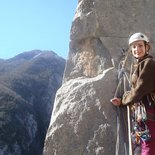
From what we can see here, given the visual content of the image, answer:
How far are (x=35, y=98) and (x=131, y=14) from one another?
95.8 meters

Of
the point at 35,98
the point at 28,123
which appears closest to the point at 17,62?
the point at 35,98

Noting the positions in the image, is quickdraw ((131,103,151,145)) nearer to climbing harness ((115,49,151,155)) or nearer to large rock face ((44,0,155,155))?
climbing harness ((115,49,151,155))

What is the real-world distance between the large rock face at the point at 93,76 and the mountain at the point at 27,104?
6945 centimetres

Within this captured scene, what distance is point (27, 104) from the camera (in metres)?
90.5

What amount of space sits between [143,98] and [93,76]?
8.30 ft

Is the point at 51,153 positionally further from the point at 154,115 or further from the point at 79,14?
the point at 79,14

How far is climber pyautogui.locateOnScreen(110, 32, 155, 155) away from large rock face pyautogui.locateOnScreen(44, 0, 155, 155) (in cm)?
107

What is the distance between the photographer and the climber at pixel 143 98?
4.74 metres

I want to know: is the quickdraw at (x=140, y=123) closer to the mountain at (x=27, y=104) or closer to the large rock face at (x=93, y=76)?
the large rock face at (x=93, y=76)

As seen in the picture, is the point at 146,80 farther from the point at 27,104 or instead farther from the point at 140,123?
the point at 27,104

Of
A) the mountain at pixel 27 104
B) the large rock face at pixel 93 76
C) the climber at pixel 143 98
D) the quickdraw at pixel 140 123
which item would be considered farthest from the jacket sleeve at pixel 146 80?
the mountain at pixel 27 104

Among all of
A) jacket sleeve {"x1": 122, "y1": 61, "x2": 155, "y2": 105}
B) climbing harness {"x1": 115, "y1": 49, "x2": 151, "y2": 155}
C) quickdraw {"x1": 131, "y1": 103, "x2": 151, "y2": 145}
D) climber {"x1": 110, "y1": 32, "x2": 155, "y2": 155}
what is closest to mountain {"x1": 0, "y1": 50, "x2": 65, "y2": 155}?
climbing harness {"x1": 115, "y1": 49, "x2": 151, "y2": 155}

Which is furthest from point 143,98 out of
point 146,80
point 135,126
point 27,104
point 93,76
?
point 27,104

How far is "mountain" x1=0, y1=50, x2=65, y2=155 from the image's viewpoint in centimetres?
7919
